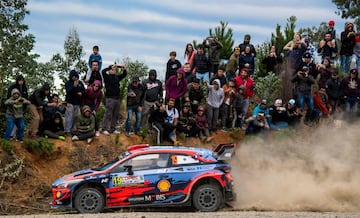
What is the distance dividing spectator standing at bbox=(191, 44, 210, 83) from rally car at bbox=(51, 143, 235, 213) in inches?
223

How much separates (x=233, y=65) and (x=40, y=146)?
24.0 feet

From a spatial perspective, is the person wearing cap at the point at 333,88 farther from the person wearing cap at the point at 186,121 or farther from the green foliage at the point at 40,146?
the green foliage at the point at 40,146

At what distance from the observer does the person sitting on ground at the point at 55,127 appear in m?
17.8

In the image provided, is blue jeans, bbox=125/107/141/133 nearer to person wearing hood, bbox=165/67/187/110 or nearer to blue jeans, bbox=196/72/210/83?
person wearing hood, bbox=165/67/187/110

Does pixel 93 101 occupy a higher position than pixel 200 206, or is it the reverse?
pixel 93 101

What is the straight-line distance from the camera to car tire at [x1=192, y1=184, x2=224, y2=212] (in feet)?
48.9

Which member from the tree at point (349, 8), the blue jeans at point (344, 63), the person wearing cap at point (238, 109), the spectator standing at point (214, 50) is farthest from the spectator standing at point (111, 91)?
the tree at point (349, 8)

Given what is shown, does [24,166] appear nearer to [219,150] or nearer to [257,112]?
[219,150]

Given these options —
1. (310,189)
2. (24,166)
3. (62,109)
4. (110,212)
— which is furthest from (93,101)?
(310,189)

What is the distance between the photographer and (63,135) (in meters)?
18.2

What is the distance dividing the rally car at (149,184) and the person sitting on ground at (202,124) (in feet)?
13.0

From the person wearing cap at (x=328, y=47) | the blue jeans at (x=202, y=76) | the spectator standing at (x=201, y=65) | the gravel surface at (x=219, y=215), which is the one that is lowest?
the gravel surface at (x=219, y=215)

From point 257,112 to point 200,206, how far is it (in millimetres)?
4952

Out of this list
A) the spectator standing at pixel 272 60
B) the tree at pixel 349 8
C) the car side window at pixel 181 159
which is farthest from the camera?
the tree at pixel 349 8
